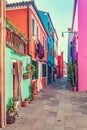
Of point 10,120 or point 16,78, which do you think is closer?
point 10,120

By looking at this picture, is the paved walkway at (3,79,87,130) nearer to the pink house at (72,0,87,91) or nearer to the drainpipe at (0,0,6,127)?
the drainpipe at (0,0,6,127)

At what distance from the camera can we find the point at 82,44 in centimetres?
2159

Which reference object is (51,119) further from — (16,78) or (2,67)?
(16,78)

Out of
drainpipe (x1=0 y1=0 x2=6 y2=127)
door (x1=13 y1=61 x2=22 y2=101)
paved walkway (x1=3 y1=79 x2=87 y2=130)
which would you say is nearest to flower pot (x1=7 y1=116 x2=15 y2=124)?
paved walkway (x1=3 y1=79 x2=87 y2=130)

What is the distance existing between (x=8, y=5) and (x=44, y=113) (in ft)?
28.6

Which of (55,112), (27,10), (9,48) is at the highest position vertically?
(27,10)

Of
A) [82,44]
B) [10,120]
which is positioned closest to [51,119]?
[10,120]

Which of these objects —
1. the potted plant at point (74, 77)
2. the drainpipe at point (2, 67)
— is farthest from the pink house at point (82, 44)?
the drainpipe at point (2, 67)

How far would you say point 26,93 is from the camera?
14.7 meters

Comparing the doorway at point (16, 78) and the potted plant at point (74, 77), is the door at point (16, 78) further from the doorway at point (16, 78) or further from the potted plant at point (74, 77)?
the potted plant at point (74, 77)

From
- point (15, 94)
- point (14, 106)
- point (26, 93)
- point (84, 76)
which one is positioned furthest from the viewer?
point (84, 76)

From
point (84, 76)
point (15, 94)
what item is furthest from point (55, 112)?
point (84, 76)

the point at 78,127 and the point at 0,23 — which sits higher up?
the point at 0,23

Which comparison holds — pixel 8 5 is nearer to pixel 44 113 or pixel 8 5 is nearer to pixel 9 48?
pixel 9 48
